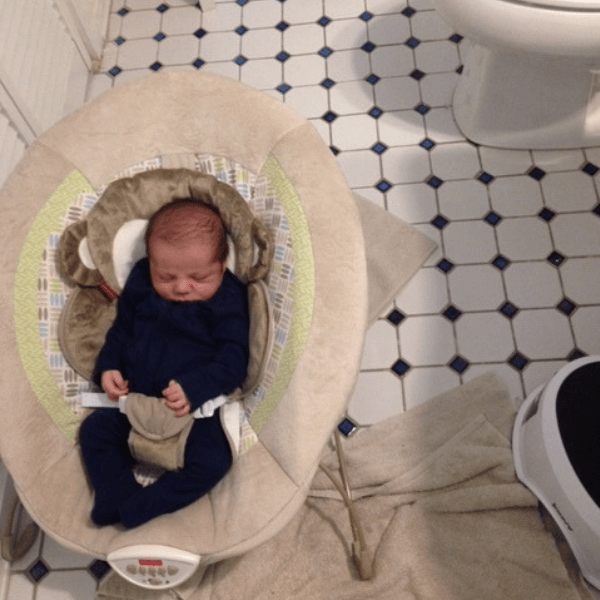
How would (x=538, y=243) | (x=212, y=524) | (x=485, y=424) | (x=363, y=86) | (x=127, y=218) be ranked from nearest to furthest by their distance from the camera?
(x=212, y=524) < (x=127, y=218) < (x=485, y=424) < (x=538, y=243) < (x=363, y=86)

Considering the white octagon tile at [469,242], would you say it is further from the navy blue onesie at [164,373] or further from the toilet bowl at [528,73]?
the navy blue onesie at [164,373]

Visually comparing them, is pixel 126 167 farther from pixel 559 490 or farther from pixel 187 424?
pixel 559 490

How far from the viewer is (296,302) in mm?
1037

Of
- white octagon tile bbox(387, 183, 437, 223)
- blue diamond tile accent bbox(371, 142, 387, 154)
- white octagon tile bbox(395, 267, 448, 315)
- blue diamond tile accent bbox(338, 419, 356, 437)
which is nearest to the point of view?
blue diamond tile accent bbox(338, 419, 356, 437)

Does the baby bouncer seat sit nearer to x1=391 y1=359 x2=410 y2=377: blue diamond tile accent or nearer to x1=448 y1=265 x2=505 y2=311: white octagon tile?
x1=391 y1=359 x2=410 y2=377: blue diamond tile accent

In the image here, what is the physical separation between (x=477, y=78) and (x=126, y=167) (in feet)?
3.04

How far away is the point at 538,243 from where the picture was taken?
62.3 inches

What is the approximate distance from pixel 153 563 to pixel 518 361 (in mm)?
930

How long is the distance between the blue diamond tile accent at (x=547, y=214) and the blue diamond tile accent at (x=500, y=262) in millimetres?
157

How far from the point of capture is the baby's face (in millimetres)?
1112

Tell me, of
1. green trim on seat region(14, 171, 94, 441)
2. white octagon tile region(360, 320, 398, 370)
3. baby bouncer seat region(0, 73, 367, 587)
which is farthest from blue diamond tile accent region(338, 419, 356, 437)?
green trim on seat region(14, 171, 94, 441)

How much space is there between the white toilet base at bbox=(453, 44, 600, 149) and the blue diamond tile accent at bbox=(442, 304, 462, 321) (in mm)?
494

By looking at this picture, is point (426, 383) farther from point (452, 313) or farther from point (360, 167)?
point (360, 167)

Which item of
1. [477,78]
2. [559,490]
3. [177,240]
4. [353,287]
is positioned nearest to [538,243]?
[477,78]
